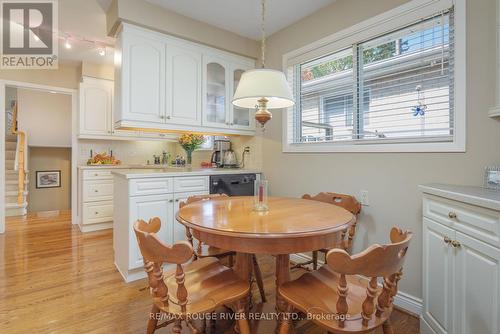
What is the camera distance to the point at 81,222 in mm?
3957

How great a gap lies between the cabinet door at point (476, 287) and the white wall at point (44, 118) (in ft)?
22.9

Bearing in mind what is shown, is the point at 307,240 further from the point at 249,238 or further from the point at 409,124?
the point at 409,124

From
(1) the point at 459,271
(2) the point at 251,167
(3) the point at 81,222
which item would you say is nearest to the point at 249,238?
(1) the point at 459,271

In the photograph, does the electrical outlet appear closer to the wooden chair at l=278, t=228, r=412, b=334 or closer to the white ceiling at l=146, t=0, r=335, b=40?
the wooden chair at l=278, t=228, r=412, b=334

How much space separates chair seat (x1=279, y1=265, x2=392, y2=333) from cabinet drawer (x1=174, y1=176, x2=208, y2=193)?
5.15 feet

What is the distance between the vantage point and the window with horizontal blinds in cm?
182

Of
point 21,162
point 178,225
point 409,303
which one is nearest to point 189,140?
point 178,225

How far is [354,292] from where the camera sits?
1.27 meters

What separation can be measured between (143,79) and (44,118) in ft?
15.8

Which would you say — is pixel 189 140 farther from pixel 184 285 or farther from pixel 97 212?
pixel 184 285

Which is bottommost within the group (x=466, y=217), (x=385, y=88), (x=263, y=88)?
(x=466, y=217)

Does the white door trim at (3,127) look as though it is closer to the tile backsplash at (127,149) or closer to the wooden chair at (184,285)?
the tile backsplash at (127,149)

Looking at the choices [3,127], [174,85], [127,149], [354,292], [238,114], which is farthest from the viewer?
[127,149]

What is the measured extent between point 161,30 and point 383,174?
2461mm
